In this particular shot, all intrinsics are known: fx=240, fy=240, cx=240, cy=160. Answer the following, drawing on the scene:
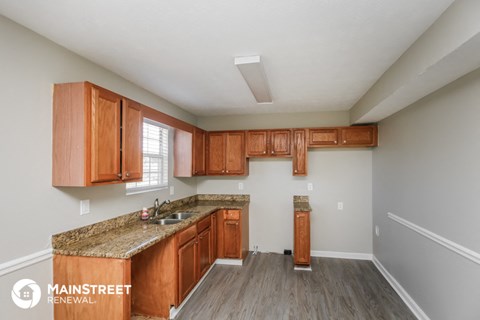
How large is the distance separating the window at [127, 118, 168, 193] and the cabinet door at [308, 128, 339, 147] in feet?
7.53

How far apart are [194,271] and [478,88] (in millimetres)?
3177

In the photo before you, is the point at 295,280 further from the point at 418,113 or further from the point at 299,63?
the point at 299,63

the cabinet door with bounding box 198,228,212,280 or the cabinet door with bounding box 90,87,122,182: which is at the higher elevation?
the cabinet door with bounding box 90,87,122,182

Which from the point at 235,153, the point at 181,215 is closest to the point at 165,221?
the point at 181,215

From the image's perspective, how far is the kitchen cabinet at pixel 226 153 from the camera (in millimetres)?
4094

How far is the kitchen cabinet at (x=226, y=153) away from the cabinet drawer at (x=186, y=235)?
1.37m

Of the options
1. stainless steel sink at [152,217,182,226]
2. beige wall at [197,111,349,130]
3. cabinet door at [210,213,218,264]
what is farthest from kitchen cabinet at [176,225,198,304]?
beige wall at [197,111,349,130]

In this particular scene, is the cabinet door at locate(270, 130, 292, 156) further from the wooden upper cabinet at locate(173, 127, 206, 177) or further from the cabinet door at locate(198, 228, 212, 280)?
Answer: the cabinet door at locate(198, 228, 212, 280)

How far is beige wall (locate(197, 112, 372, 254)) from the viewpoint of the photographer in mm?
4023

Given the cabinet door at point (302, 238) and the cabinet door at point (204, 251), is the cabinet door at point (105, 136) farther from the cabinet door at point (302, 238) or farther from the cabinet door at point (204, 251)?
the cabinet door at point (302, 238)

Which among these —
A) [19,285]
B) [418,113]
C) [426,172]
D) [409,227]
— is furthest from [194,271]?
[418,113]

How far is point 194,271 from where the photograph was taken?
2.93 m

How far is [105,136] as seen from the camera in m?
1.93

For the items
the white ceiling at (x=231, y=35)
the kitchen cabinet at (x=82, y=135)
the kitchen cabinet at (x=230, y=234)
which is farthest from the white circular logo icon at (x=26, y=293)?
the kitchen cabinet at (x=230, y=234)
